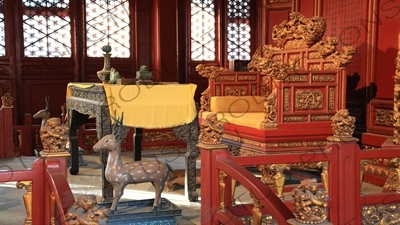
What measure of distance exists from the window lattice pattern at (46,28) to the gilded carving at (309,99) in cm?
344

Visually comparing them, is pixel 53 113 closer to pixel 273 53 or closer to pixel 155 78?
pixel 155 78

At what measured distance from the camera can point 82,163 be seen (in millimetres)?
4652

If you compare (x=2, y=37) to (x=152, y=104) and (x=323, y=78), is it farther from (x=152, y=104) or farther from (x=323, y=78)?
(x=323, y=78)

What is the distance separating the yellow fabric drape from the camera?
302 centimetres

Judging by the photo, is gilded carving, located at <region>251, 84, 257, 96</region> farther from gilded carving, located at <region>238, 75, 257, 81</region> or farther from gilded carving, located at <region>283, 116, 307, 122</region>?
gilded carving, located at <region>283, 116, 307, 122</region>

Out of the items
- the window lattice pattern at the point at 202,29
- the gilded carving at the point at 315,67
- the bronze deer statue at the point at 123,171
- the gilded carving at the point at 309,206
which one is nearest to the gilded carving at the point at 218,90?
the gilded carving at the point at 315,67

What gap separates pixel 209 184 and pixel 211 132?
23cm

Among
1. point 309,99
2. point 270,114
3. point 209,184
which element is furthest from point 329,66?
point 209,184

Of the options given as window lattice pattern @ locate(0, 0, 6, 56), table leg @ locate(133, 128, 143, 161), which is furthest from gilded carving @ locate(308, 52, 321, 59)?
window lattice pattern @ locate(0, 0, 6, 56)

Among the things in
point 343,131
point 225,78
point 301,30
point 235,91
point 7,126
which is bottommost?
point 7,126

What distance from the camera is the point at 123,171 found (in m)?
2.66

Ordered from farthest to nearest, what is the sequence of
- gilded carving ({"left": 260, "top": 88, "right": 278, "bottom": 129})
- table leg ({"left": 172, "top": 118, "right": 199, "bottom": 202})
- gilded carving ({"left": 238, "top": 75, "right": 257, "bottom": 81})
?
gilded carving ({"left": 238, "top": 75, "right": 257, "bottom": 81})
gilded carving ({"left": 260, "top": 88, "right": 278, "bottom": 129})
table leg ({"left": 172, "top": 118, "right": 199, "bottom": 202})

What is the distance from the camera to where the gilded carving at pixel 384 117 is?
3.77 meters

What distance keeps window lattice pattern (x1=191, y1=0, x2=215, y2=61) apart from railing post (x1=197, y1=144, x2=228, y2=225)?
443cm
